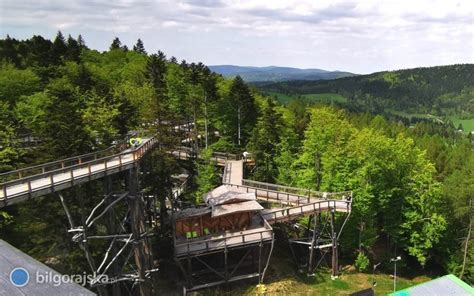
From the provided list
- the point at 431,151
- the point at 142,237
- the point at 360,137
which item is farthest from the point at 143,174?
the point at 431,151

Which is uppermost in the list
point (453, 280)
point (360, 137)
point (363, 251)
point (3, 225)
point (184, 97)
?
point (184, 97)

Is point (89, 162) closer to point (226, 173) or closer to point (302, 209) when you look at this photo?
point (302, 209)

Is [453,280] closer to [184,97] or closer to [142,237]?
[142,237]

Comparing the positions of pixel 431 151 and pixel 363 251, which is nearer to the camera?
pixel 363 251

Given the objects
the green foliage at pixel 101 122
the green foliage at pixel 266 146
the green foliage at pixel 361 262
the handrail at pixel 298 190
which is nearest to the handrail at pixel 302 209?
the handrail at pixel 298 190

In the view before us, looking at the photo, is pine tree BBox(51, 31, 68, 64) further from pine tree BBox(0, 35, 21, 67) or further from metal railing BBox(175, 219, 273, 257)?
metal railing BBox(175, 219, 273, 257)

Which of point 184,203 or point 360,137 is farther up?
point 360,137

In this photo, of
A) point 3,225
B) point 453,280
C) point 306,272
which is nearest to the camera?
point 453,280

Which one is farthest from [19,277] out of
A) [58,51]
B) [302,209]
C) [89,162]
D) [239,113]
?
[58,51]
